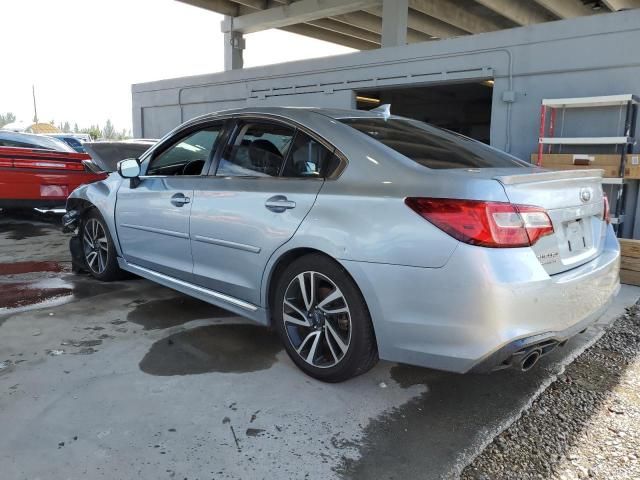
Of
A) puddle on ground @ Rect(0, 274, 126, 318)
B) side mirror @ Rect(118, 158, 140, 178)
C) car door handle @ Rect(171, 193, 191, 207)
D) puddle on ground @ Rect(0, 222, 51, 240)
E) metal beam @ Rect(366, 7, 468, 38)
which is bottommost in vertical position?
puddle on ground @ Rect(0, 274, 126, 318)

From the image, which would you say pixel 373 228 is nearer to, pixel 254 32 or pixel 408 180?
pixel 408 180

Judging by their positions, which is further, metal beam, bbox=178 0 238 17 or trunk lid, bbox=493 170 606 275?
metal beam, bbox=178 0 238 17

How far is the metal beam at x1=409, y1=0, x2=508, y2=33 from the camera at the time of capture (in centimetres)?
1491

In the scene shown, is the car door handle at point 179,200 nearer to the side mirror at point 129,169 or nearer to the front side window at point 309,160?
the side mirror at point 129,169

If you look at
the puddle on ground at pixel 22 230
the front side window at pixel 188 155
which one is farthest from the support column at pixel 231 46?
the front side window at pixel 188 155

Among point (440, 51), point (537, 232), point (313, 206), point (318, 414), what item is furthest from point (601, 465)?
point (440, 51)

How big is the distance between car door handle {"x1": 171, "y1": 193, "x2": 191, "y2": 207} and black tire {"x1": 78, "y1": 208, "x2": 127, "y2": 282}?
1159 mm

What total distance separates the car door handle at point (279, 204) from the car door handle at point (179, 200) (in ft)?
2.73

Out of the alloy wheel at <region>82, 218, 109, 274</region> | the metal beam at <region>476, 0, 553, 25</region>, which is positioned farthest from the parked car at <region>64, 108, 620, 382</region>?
the metal beam at <region>476, 0, 553, 25</region>

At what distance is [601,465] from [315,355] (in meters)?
1.44

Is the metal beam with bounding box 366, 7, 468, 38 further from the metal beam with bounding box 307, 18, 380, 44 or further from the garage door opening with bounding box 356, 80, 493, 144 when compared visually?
the garage door opening with bounding box 356, 80, 493, 144

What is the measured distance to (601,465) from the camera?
2.20 metres

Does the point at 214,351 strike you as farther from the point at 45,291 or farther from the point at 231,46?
the point at 231,46

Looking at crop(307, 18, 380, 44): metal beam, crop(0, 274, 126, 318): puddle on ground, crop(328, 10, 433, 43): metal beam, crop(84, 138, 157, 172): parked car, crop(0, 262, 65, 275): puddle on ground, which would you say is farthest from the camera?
crop(307, 18, 380, 44): metal beam
